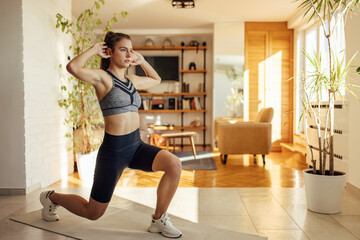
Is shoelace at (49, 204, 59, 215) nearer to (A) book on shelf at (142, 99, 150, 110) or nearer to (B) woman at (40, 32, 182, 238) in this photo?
(B) woman at (40, 32, 182, 238)

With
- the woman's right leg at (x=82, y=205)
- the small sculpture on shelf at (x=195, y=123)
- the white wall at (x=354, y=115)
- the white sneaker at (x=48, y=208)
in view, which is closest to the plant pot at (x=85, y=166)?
the white sneaker at (x=48, y=208)

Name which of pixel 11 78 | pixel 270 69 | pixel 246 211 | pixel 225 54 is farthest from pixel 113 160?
pixel 270 69

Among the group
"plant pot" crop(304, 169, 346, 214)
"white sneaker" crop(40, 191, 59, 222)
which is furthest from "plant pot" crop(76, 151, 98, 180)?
"plant pot" crop(304, 169, 346, 214)

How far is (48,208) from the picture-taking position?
101 inches

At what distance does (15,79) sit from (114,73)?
1665 mm

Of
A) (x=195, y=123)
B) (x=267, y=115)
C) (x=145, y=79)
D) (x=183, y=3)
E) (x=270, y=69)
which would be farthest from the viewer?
(x=195, y=123)

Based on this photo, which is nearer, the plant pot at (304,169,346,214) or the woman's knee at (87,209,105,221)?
the woman's knee at (87,209,105,221)

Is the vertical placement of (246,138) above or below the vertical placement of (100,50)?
Answer: below

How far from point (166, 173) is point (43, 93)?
7.36 ft

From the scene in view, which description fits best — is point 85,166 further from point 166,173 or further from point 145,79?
point 166,173

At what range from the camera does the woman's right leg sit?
2.20 m

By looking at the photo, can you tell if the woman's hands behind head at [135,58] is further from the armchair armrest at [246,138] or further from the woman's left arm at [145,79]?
the armchair armrest at [246,138]

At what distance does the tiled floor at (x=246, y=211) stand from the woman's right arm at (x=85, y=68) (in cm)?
103

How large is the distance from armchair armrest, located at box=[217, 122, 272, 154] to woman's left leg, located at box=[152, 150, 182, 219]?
332 cm
